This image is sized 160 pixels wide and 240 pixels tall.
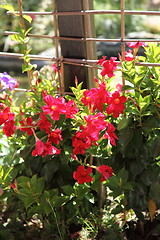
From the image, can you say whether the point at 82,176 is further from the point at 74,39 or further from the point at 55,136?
the point at 74,39

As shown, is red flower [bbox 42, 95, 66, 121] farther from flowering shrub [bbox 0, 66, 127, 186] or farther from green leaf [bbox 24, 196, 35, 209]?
green leaf [bbox 24, 196, 35, 209]

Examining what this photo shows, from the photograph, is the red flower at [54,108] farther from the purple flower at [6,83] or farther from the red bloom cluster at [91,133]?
the purple flower at [6,83]

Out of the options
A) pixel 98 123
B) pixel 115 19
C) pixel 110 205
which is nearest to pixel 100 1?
pixel 115 19

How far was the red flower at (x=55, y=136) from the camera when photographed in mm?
1466

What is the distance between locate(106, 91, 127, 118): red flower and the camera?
4.80 feet

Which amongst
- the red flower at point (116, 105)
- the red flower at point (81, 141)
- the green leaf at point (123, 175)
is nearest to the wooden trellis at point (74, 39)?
the red flower at point (116, 105)

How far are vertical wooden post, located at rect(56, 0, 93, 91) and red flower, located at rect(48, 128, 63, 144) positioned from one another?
392 millimetres

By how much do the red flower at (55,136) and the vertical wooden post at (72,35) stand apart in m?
0.39

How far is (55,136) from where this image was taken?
1.47 metres

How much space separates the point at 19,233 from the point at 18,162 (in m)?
0.31

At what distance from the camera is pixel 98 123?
55.1 inches

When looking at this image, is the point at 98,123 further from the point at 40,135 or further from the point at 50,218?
the point at 50,218

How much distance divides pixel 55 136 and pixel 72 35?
→ 1.61 feet

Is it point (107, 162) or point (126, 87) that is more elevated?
point (126, 87)
